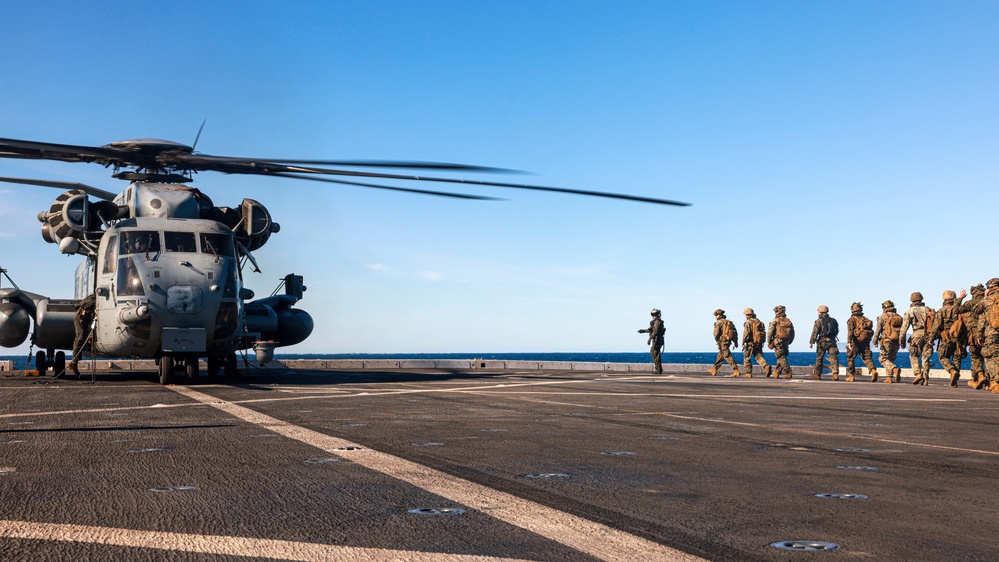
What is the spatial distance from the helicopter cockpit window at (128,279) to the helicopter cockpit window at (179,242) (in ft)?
2.71

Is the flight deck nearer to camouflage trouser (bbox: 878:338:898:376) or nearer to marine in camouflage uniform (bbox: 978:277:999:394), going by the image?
marine in camouflage uniform (bbox: 978:277:999:394)

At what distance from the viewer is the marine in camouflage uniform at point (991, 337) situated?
19.0 meters

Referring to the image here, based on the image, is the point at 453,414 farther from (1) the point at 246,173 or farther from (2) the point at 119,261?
(2) the point at 119,261

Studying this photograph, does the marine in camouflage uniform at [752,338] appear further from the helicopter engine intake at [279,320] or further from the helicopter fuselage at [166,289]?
the helicopter fuselage at [166,289]

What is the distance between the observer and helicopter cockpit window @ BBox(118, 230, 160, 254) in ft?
61.0

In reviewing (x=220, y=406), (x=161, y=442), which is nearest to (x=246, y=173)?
(x=220, y=406)

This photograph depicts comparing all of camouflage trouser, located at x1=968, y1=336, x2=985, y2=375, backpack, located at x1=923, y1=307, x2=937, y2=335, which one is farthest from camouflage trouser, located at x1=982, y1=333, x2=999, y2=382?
backpack, located at x1=923, y1=307, x2=937, y2=335

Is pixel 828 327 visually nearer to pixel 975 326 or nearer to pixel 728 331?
pixel 728 331

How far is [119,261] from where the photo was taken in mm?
18547

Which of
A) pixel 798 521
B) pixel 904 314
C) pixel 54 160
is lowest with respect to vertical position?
pixel 798 521

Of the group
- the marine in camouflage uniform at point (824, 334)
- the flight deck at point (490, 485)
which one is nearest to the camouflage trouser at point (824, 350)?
the marine in camouflage uniform at point (824, 334)

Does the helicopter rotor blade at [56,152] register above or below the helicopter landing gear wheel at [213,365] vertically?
above

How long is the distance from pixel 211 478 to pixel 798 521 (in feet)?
11.9

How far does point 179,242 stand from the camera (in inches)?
746
